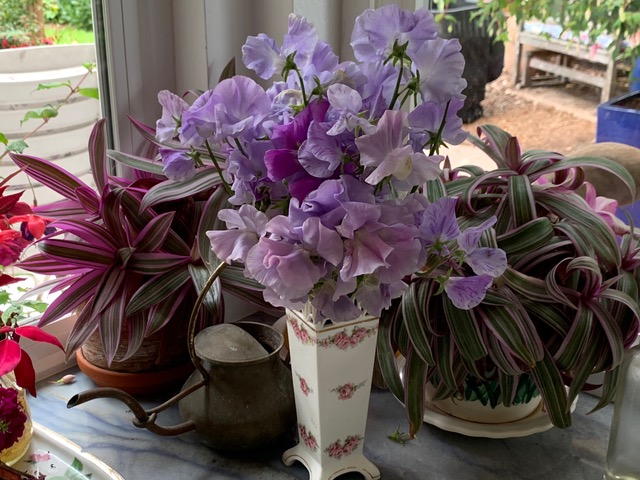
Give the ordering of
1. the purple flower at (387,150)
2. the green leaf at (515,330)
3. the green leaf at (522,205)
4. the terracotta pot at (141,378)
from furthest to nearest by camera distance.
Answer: the terracotta pot at (141,378) < the green leaf at (522,205) < the green leaf at (515,330) < the purple flower at (387,150)

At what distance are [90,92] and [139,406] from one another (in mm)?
593

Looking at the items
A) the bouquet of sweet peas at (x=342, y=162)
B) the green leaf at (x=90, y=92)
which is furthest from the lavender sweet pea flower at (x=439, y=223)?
the green leaf at (x=90, y=92)

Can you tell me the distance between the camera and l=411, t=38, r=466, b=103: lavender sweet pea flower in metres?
0.79

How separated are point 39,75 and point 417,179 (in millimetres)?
815

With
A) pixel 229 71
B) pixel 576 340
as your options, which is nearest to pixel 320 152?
pixel 576 340

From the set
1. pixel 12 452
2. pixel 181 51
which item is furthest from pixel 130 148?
pixel 12 452

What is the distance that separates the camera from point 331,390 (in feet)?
3.38

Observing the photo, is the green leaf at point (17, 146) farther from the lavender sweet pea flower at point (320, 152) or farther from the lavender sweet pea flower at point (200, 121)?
the lavender sweet pea flower at point (320, 152)

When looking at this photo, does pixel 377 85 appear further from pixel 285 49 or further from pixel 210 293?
pixel 210 293

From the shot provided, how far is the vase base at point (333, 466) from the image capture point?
3.58 feet

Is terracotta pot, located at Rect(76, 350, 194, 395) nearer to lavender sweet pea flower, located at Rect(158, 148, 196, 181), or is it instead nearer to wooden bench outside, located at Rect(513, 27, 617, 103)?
lavender sweet pea flower, located at Rect(158, 148, 196, 181)

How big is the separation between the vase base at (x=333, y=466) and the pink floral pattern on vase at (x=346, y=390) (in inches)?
4.4

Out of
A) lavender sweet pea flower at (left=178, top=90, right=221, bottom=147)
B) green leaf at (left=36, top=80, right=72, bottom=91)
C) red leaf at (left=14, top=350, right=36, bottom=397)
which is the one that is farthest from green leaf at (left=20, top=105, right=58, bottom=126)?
lavender sweet pea flower at (left=178, top=90, right=221, bottom=147)

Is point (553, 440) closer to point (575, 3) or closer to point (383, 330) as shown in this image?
point (383, 330)
